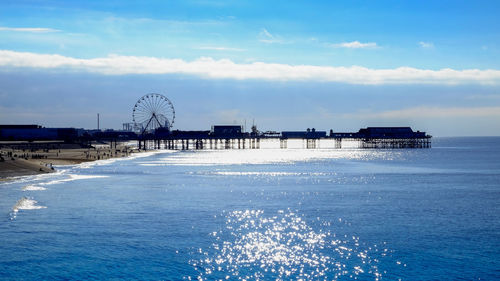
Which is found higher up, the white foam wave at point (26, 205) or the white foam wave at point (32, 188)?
the white foam wave at point (32, 188)

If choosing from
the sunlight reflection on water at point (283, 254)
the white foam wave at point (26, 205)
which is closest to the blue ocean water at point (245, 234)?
the sunlight reflection on water at point (283, 254)

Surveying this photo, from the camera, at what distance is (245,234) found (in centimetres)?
3616

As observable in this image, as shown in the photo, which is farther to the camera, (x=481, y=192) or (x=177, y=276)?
(x=481, y=192)

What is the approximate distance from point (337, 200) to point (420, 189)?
17.5 metres

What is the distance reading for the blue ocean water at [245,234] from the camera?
90.5ft

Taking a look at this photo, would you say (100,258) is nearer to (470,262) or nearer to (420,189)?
(470,262)

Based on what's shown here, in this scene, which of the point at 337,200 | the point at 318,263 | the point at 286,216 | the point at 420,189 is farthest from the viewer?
the point at 420,189

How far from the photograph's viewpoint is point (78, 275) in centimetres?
2664

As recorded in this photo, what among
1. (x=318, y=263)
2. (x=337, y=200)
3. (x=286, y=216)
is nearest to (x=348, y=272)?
(x=318, y=263)

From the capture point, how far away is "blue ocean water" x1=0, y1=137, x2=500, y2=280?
27.6 m

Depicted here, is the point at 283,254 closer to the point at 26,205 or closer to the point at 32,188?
the point at 26,205

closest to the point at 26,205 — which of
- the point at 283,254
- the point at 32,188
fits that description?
the point at 32,188

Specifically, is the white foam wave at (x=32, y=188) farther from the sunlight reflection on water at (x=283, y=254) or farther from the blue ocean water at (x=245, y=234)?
the sunlight reflection on water at (x=283, y=254)

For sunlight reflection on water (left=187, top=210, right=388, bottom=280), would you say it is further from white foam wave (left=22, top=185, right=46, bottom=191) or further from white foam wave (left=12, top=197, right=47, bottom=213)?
white foam wave (left=22, top=185, right=46, bottom=191)
